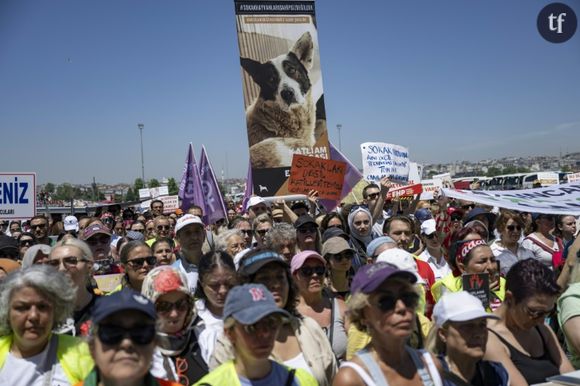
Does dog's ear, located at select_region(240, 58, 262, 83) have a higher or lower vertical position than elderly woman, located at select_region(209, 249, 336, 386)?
higher

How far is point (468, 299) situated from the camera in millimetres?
2596

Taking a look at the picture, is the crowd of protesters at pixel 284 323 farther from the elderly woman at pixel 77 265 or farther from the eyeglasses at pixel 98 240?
the eyeglasses at pixel 98 240

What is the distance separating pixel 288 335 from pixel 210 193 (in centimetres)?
724

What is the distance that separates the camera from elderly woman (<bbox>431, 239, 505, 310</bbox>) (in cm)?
409

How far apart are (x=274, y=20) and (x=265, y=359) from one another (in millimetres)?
10794

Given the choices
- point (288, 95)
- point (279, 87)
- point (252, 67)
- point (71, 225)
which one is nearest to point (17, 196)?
point (71, 225)

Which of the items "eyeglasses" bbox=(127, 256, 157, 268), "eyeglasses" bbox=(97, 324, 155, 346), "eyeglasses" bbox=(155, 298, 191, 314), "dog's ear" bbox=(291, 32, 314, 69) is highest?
"dog's ear" bbox=(291, 32, 314, 69)

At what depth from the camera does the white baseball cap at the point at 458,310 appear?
2506 mm

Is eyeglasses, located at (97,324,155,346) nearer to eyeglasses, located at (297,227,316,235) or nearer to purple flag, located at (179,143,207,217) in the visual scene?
eyeglasses, located at (297,227,316,235)

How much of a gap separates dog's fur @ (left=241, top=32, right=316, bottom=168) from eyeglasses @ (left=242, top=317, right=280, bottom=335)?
31.0 ft

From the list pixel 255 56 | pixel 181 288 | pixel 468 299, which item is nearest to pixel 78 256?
pixel 181 288

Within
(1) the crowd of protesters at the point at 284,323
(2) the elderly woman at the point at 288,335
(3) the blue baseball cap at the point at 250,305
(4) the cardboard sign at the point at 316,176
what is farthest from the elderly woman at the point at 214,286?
(4) the cardboard sign at the point at 316,176

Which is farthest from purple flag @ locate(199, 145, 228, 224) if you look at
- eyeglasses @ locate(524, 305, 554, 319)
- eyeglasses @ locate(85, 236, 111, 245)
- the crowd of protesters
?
eyeglasses @ locate(524, 305, 554, 319)

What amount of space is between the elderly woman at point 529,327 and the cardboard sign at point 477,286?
1.01ft
